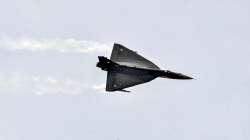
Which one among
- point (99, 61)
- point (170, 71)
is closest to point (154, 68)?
point (170, 71)

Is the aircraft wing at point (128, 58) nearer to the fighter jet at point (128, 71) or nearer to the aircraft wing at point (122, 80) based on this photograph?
the fighter jet at point (128, 71)

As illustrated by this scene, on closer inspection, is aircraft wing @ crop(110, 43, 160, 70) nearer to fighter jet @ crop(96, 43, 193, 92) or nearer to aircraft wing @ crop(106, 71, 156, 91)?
fighter jet @ crop(96, 43, 193, 92)

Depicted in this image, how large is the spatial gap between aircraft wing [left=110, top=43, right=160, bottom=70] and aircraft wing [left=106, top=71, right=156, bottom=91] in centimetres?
390

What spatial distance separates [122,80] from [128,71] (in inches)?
115

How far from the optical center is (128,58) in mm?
137125

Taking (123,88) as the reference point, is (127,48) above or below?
above

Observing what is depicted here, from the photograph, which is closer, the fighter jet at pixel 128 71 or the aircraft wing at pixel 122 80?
the aircraft wing at pixel 122 80

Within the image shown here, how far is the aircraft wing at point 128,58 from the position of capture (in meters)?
136

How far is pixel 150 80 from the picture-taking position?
13250 cm

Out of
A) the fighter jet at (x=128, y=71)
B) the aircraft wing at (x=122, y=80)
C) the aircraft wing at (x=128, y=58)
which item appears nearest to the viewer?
the aircraft wing at (x=122, y=80)


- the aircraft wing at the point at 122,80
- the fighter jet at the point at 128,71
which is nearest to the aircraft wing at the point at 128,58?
the fighter jet at the point at 128,71

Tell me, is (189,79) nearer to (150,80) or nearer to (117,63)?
(150,80)

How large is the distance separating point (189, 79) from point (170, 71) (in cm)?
503

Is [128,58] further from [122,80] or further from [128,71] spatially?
[122,80]
